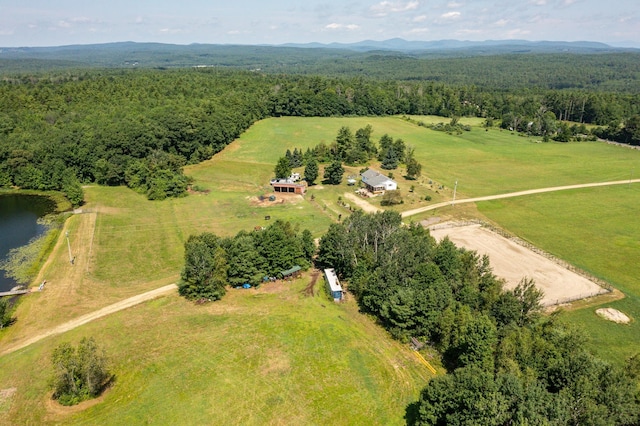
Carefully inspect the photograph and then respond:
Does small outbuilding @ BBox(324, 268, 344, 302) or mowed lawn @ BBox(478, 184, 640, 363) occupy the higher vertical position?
small outbuilding @ BBox(324, 268, 344, 302)

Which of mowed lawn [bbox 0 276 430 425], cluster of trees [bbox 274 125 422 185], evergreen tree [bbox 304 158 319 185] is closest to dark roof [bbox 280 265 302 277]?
mowed lawn [bbox 0 276 430 425]

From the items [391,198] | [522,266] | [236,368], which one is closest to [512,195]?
[391,198]

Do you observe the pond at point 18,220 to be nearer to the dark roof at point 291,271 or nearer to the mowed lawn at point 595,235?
the dark roof at point 291,271

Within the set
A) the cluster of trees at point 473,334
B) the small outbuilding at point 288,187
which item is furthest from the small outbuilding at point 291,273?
the small outbuilding at point 288,187

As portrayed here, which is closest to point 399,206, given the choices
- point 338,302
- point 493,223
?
point 493,223

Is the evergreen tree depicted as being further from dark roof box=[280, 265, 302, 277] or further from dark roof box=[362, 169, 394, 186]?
dark roof box=[280, 265, 302, 277]

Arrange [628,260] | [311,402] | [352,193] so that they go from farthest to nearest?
[352,193], [628,260], [311,402]

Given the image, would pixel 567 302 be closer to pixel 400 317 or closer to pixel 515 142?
pixel 400 317
